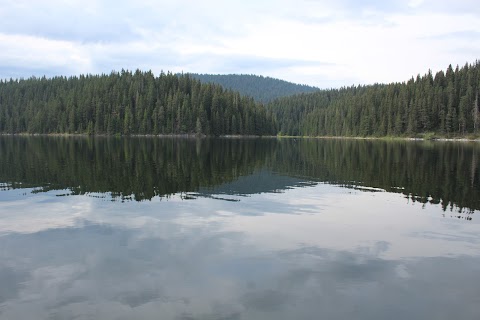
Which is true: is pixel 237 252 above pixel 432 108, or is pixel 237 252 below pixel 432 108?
below

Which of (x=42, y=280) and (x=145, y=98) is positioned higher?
→ (x=145, y=98)

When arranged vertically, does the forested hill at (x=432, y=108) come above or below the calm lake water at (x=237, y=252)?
above

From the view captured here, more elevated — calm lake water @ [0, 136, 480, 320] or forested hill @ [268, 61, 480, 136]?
forested hill @ [268, 61, 480, 136]

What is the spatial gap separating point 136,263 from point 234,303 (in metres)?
4.47

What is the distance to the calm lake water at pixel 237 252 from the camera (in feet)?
35.7

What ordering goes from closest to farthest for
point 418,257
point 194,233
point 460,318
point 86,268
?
point 460,318
point 86,268
point 418,257
point 194,233

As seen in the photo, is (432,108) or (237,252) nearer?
(237,252)

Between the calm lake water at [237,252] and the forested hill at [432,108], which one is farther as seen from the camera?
the forested hill at [432,108]

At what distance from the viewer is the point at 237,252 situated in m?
15.1

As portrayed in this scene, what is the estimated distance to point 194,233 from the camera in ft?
57.9

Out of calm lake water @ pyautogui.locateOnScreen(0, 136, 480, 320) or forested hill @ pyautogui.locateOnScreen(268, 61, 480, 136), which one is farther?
forested hill @ pyautogui.locateOnScreen(268, 61, 480, 136)

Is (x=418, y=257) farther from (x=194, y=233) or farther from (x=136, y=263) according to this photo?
(x=136, y=263)

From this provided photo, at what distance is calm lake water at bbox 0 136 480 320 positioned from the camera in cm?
1088

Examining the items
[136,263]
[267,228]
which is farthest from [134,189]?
[136,263]
